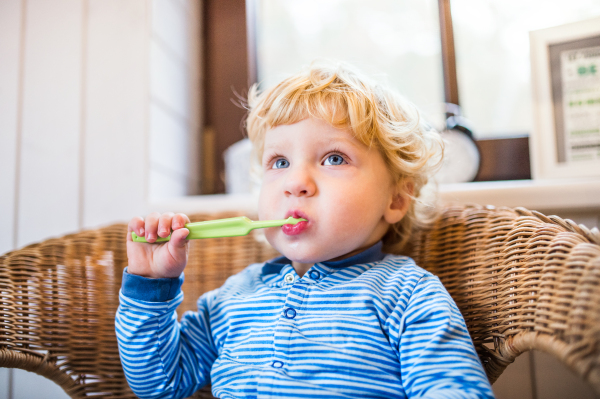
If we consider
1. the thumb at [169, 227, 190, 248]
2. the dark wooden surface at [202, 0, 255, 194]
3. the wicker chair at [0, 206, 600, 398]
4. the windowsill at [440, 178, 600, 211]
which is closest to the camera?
the wicker chair at [0, 206, 600, 398]

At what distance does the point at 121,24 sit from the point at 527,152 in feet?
4.01

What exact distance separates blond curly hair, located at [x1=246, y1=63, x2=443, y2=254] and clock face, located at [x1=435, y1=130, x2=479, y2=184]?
29 centimetres

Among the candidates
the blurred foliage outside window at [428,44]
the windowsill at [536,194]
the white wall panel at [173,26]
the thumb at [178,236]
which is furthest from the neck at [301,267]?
the white wall panel at [173,26]

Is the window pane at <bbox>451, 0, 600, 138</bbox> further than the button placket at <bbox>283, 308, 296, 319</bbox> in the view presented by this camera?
Yes

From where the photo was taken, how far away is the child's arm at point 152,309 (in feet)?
2.19

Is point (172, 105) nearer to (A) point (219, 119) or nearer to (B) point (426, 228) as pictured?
(A) point (219, 119)

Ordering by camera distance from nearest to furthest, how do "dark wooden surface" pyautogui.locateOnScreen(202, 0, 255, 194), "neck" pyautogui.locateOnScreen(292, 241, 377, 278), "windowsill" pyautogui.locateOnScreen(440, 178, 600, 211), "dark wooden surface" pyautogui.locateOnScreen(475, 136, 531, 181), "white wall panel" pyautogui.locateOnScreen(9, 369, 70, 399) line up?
"neck" pyautogui.locateOnScreen(292, 241, 377, 278), "windowsill" pyautogui.locateOnScreen(440, 178, 600, 211), "white wall panel" pyautogui.locateOnScreen(9, 369, 70, 399), "dark wooden surface" pyautogui.locateOnScreen(475, 136, 531, 181), "dark wooden surface" pyautogui.locateOnScreen(202, 0, 255, 194)

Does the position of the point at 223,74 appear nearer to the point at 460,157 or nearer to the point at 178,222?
the point at 460,157

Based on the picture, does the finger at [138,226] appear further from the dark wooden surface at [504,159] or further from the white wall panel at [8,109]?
the dark wooden surface at [504,159]

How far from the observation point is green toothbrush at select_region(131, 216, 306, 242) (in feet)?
1.98

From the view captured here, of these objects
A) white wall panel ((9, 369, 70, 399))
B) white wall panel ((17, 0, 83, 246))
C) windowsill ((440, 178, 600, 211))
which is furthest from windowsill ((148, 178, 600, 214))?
white wall panel ((9, 369, 70, 399))

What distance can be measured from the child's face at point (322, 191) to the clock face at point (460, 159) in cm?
45

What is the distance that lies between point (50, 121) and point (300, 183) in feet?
3.10

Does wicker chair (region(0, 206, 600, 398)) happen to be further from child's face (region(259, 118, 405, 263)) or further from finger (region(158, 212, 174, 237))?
finger (region(158, 212, 174, 237))
